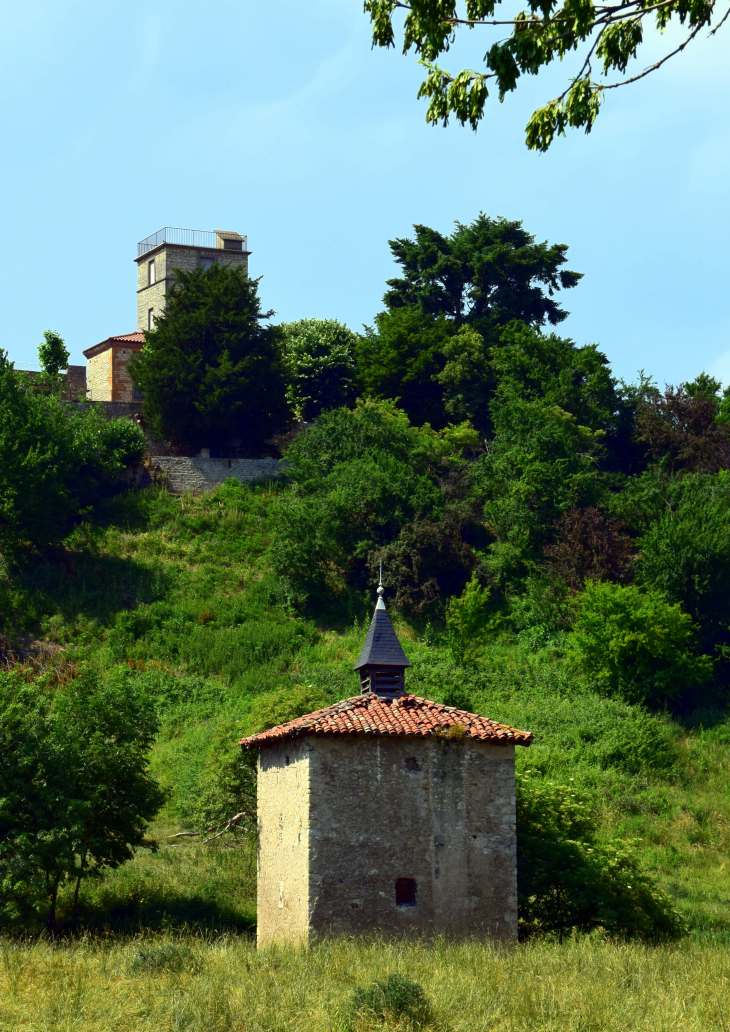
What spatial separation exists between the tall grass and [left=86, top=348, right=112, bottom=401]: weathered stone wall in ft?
138

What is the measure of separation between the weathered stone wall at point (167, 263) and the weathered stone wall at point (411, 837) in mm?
45221

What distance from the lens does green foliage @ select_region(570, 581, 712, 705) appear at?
37938mm

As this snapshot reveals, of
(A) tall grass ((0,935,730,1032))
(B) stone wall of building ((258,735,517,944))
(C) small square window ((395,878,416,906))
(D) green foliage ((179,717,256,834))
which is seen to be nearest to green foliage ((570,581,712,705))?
(D) green foliage ((179,717,256,834))

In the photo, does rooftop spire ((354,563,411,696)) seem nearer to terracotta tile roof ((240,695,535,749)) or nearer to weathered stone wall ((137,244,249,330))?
terracotta tile roof ((240,695,535,749))

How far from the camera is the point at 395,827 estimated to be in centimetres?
2156

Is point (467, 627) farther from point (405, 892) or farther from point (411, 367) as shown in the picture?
point (405, 892)

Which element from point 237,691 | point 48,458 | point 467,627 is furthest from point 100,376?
point 467,627

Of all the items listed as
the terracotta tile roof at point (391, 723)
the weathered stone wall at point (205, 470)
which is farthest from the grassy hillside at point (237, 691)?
the terracotta tile roof at point (391, 723)

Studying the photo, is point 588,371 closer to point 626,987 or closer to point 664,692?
point 664,692

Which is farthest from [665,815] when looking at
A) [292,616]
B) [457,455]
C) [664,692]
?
[457,455]

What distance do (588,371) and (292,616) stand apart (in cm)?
1872

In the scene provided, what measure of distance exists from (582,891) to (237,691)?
16193 mm

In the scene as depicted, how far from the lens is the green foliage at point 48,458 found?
42562mm

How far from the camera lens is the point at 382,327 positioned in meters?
56.0
